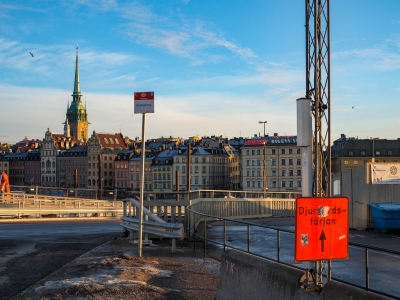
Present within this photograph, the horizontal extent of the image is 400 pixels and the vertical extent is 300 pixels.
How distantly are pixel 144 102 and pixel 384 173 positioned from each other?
509 inches

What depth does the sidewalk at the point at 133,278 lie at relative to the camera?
10.6 metres

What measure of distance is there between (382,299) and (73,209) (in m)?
38.6

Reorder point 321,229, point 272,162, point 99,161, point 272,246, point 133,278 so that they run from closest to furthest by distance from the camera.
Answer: point 321,229
point 133,278
point 272,246
point 272,162
point 99,161

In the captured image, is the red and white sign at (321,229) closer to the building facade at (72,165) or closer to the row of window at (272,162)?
the row of window at (272,162)

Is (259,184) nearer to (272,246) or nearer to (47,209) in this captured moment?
(47,209)

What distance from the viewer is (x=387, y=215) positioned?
76.5ft

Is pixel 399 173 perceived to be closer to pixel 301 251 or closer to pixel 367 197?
pixel 367 197

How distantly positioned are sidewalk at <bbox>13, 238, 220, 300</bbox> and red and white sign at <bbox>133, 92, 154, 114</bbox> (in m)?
3.43

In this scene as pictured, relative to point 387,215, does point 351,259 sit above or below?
above

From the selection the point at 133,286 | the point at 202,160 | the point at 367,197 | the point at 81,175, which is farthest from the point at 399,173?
the point at 81,175

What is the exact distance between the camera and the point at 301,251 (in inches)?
327

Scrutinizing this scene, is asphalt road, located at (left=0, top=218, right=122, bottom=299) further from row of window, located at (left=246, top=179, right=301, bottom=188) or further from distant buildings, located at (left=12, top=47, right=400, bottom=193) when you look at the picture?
row of window, located at (left=246, top=179, right=301, bottom=188)

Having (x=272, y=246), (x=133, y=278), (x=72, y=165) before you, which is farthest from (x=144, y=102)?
(x=72, y=165)

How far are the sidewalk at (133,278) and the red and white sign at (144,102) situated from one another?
343cm
